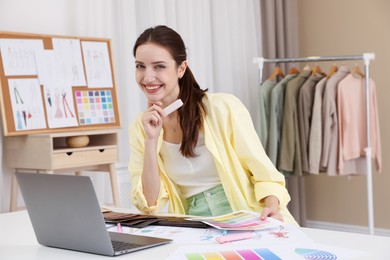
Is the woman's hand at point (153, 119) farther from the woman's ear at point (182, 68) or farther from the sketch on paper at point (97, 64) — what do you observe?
the sketch on paper at point (97, 64)

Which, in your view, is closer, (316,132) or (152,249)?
(152,249)

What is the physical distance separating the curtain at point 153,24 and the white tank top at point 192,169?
4.57 feet

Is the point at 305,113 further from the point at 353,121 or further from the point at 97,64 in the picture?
the point at 97,64

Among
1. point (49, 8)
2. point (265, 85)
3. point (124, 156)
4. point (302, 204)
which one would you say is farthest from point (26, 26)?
point (302, 204)

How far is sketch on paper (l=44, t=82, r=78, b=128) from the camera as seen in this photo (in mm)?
3473

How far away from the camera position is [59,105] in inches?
139

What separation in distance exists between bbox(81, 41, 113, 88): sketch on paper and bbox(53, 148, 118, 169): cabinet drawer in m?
0.40

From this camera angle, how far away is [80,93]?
3.66m

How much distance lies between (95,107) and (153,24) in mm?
758

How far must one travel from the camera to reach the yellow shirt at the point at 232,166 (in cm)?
232

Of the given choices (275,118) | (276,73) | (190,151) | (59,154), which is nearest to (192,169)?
(190,151)

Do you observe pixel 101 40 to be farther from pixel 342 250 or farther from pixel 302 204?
pixel 342 250

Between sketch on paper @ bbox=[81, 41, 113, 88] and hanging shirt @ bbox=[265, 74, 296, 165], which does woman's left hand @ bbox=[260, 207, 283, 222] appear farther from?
hanging shirt @ bbox=[265, 74, 296, 165]

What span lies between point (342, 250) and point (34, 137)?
2211mm
